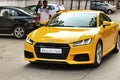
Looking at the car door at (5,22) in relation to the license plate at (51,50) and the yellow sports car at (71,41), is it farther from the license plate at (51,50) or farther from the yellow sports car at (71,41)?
the license plate at (51,50)

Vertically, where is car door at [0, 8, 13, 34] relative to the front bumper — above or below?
below

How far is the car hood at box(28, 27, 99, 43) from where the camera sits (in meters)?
9.06

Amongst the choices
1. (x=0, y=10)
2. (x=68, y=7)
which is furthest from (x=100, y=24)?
(x=68, y=7)

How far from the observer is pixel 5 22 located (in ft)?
55.2

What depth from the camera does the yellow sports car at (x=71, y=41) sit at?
895 cm

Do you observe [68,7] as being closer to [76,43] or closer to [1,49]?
[1,49]

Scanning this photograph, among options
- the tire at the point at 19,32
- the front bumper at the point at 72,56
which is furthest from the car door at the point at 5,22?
the front bumper at the point at 72,56

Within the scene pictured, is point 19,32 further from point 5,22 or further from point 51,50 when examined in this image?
point 51,50

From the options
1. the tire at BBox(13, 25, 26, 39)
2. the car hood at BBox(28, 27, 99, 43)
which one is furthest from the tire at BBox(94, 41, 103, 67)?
the tire at BBox(13, 25, 26, 39)

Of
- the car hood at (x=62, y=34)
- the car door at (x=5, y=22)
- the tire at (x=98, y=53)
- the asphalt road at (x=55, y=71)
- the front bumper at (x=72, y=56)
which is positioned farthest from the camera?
the car door at (x=5, y=22)

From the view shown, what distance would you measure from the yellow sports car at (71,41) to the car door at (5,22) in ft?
21.3

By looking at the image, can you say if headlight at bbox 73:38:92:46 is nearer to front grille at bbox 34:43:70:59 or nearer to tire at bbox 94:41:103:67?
front grille at bbox 34:43:70:59

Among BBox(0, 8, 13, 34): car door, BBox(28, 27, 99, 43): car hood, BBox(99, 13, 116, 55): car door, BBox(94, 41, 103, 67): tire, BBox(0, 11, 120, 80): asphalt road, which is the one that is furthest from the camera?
BBox(0, 8, 13, 34): car door

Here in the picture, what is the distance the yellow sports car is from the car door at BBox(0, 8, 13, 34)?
6483 mm
